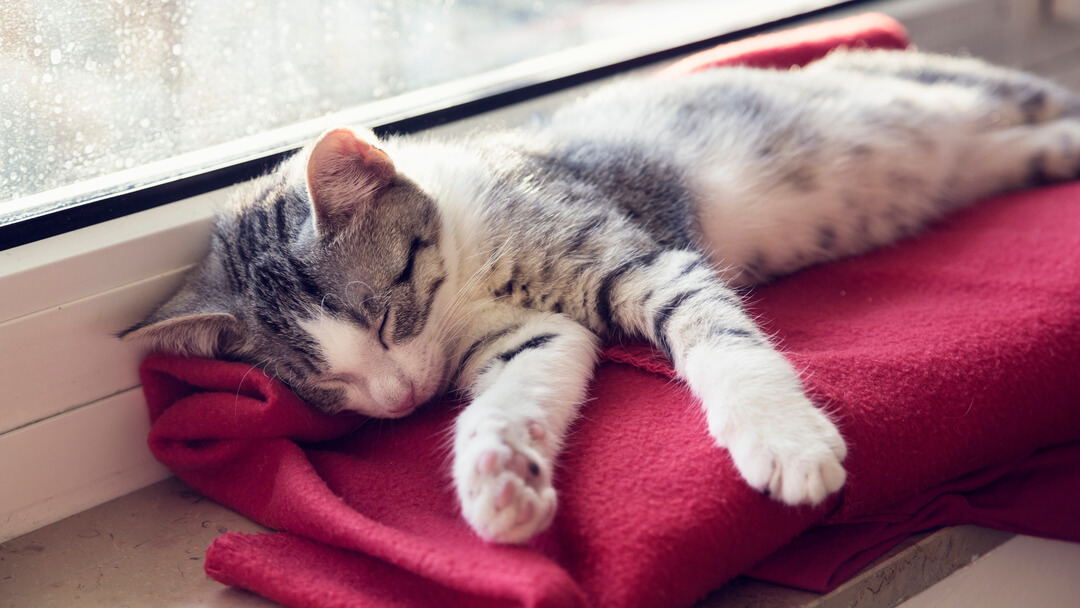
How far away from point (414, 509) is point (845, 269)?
3.17ft

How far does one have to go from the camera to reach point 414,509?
40.3 inches

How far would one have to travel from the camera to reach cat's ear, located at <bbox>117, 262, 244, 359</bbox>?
1.12 metres

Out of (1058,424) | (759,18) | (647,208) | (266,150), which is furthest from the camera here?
(759,18)

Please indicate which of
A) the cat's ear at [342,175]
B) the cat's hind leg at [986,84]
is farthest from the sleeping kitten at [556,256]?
the cat's hind leg at [986,84]

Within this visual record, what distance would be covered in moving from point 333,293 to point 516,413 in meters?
0.34

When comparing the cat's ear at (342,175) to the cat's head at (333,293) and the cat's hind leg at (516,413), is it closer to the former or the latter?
the cat's head at (333,293)

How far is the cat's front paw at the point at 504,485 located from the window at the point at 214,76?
82 cm

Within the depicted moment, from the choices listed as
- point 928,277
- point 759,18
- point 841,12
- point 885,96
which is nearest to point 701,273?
point 928,277

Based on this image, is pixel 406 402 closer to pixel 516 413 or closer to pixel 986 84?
pixel 516 413

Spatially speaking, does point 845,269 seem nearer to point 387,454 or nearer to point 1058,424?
point 1058,424

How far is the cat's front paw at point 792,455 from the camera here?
0.88m

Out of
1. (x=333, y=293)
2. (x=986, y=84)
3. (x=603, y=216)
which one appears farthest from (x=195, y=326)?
(x=986, y=84)

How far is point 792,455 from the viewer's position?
892 mm

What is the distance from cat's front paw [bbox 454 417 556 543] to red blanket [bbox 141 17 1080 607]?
29mm
